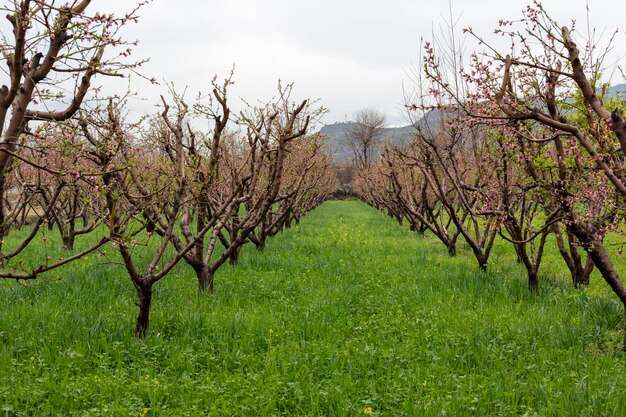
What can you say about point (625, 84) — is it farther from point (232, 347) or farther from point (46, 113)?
point (46, 113)

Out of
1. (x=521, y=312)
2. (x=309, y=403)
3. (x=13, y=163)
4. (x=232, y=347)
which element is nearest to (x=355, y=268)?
(x=521, y=312)

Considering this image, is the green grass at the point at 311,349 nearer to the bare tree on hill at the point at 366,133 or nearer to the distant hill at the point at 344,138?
the distant hill at the point at 344,138

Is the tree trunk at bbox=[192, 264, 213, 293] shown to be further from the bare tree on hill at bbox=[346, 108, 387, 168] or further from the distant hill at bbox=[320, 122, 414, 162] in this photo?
the bare tree on hill at bbox=[346, 108, 387, 168]

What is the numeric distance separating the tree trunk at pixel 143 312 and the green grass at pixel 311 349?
11 cm

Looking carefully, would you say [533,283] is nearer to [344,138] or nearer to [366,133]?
[366,133]

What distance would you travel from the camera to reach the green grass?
154 inches

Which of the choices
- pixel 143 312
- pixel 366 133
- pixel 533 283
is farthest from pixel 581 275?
pixel 366 133

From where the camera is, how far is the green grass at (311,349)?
3.91m

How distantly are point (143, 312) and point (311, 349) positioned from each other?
198cm

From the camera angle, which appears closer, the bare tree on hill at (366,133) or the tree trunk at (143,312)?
the tree trunk at (143,312)

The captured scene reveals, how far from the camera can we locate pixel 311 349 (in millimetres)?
5035

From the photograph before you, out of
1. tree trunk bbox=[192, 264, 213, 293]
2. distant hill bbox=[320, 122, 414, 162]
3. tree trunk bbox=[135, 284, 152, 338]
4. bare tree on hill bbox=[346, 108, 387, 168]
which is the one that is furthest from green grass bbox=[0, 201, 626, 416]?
bare tree on hill bbox=[346, 108, 387, 168]

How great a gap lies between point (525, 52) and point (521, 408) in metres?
3.53

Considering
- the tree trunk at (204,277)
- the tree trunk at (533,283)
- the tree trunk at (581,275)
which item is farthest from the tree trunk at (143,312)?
the tree trunk at (581,275)
